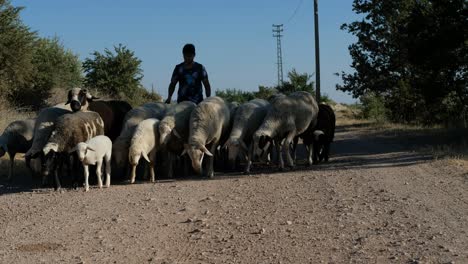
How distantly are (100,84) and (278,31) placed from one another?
31694mm

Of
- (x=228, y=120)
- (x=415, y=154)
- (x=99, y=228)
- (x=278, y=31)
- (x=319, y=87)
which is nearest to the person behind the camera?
(x=99, y=228)

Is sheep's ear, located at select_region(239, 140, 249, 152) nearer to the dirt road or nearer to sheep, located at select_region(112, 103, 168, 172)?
the dirt road

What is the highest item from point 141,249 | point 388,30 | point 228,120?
point 388,30

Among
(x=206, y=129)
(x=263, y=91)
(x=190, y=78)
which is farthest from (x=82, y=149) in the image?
(x=263, y=91)

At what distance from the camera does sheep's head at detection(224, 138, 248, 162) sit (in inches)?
422

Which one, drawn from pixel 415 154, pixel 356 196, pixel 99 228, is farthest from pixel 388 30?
pixel 99 228

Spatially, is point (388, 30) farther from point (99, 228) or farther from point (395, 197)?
point (99, 228)

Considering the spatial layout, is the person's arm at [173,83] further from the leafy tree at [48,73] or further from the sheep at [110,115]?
the leafy tree at [48,73]

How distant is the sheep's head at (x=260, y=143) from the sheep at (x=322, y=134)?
5.39 ft

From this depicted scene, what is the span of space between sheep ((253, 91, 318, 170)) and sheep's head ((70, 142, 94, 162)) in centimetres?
337

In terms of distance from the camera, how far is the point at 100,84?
3434 centimetres

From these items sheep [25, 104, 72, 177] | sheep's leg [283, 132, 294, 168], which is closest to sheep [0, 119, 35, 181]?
sheep [25, 104, 72, 177]

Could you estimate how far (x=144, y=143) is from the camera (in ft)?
33.5

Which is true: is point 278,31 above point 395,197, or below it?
above
